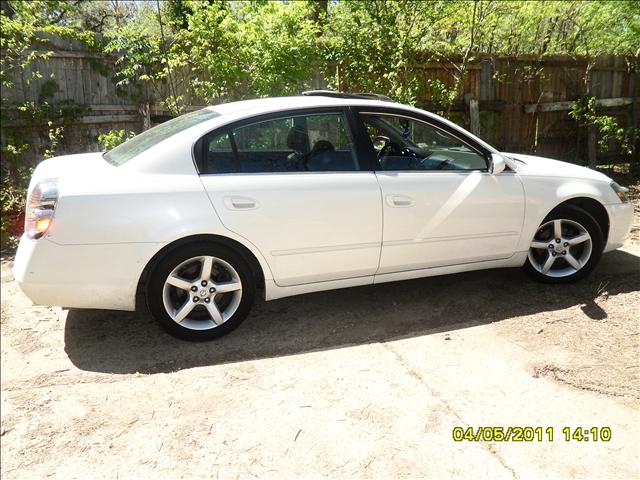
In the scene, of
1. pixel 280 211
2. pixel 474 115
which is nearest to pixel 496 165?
pixel 280 211

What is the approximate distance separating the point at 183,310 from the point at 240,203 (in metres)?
0.81

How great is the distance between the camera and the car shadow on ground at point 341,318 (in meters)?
3.69

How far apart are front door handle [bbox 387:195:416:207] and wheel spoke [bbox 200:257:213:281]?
1318mm

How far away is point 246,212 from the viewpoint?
12.0 feet

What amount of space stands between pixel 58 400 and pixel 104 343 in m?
→ 0.71

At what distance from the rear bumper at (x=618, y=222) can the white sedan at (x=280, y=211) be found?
12 centimetres

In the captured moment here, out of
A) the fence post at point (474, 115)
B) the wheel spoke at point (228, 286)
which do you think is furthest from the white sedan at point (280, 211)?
the fence post at point (474, 115)

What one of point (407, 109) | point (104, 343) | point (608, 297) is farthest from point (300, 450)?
point (608, 297)

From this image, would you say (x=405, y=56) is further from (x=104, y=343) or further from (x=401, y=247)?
(x=104, y=343)

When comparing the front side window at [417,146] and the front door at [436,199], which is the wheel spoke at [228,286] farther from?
the front side window at [417,146]

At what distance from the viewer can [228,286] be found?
3750 millimetres

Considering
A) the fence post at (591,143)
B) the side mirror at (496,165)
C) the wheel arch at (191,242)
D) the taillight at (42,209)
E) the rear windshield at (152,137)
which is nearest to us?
the taillight at (42,209)
